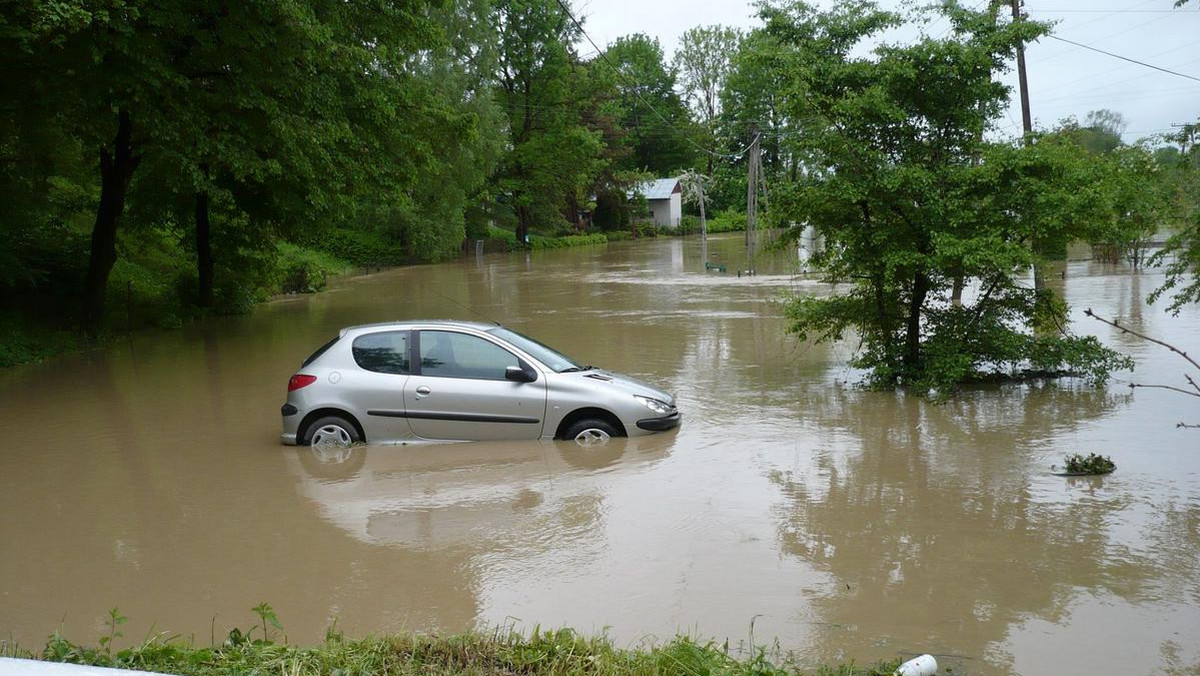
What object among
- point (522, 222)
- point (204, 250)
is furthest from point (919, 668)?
point (522, 222)

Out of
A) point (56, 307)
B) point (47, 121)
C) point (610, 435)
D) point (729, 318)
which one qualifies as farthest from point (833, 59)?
point (56, 307)

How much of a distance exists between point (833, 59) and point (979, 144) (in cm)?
233

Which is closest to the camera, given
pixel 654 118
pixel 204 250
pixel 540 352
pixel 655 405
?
pixel 655 405

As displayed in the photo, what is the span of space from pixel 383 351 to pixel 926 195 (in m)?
7.28

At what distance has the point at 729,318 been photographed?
23.4m

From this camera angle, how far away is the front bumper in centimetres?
1041

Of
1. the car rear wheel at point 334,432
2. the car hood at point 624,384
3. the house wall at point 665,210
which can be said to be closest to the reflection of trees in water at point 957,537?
the car hood at point 624,384

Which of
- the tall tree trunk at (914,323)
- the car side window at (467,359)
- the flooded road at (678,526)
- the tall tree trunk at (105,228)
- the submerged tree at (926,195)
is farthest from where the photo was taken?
the tall tree trunk at (105,228)

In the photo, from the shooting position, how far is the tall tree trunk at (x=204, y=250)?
970 inches

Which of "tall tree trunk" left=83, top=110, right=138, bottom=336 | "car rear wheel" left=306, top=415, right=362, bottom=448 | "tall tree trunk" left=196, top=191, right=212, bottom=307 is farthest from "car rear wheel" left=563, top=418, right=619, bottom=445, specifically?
"tall tree trunk" left=196, top=191, right=212, bottom=307

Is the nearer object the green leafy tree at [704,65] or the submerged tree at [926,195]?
the submerged tree at [926,195]

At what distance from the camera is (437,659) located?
14.4ft

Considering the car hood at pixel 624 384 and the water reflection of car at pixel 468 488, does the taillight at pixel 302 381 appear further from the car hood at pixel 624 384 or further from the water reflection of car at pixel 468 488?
the car hood at pixel 624 384

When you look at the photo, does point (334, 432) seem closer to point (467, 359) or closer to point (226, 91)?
Answer: point (467, 359)
